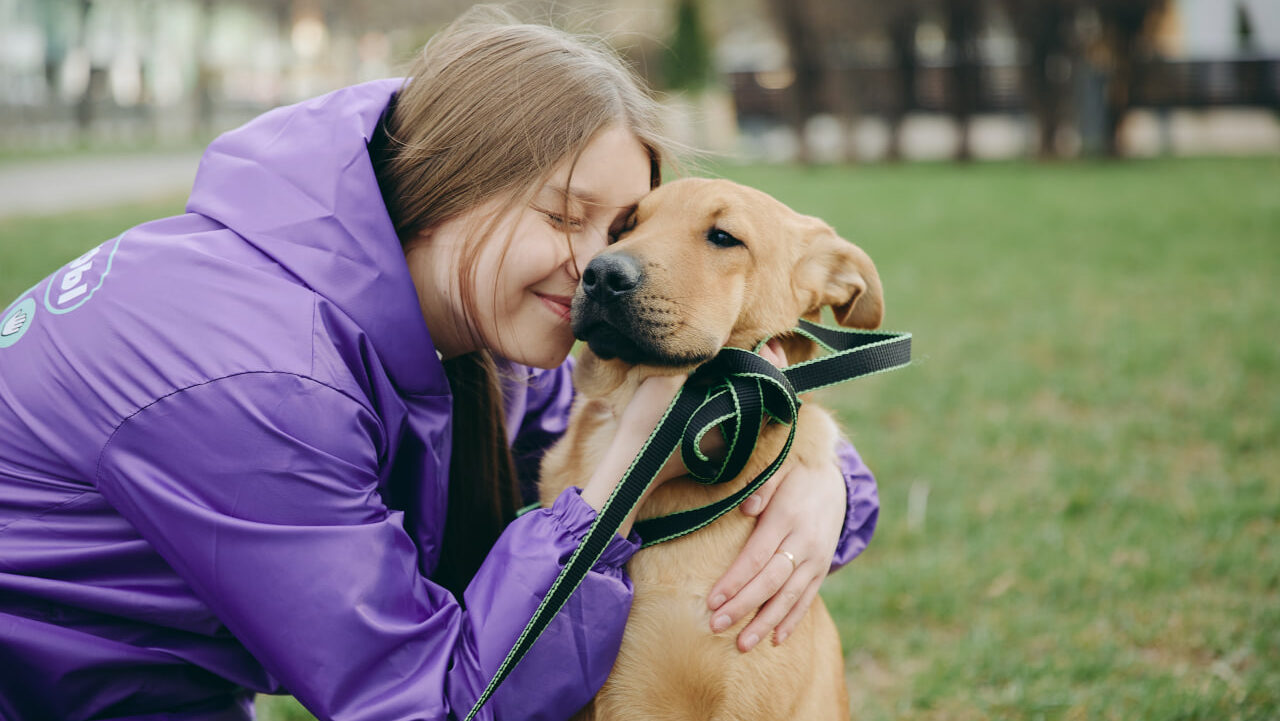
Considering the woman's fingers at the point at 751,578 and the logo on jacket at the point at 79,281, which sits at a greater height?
the logo on jacket at the point at 79,281

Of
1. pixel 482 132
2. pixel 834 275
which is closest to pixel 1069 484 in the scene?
pixel 834 275

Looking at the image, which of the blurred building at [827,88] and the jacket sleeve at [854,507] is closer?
the jacket sleeve at [854,507]

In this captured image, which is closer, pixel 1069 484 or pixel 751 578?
pixel 751 578

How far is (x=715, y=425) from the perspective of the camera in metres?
2.16

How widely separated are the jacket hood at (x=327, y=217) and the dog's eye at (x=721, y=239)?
750 mm

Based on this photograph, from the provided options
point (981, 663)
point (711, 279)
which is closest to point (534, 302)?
point (711, 279)

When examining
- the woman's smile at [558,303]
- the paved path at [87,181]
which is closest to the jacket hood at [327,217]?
the woman's smile at [558,303]

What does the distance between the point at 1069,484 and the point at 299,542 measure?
3728mm

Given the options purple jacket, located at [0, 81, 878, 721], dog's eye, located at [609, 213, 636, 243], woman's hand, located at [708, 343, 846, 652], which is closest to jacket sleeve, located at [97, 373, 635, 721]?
purple jacket, located at [0, 81, 878, 721]

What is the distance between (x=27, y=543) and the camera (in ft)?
5.75

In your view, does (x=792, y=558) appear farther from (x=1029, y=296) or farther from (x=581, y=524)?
(x=1029, y=296)

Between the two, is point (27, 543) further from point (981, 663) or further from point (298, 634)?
point (981, 663)

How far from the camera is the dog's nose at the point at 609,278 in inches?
81.8

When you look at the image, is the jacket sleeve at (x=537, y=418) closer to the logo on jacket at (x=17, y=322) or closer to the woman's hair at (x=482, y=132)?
the woman's hair at (x=482, y=132)
